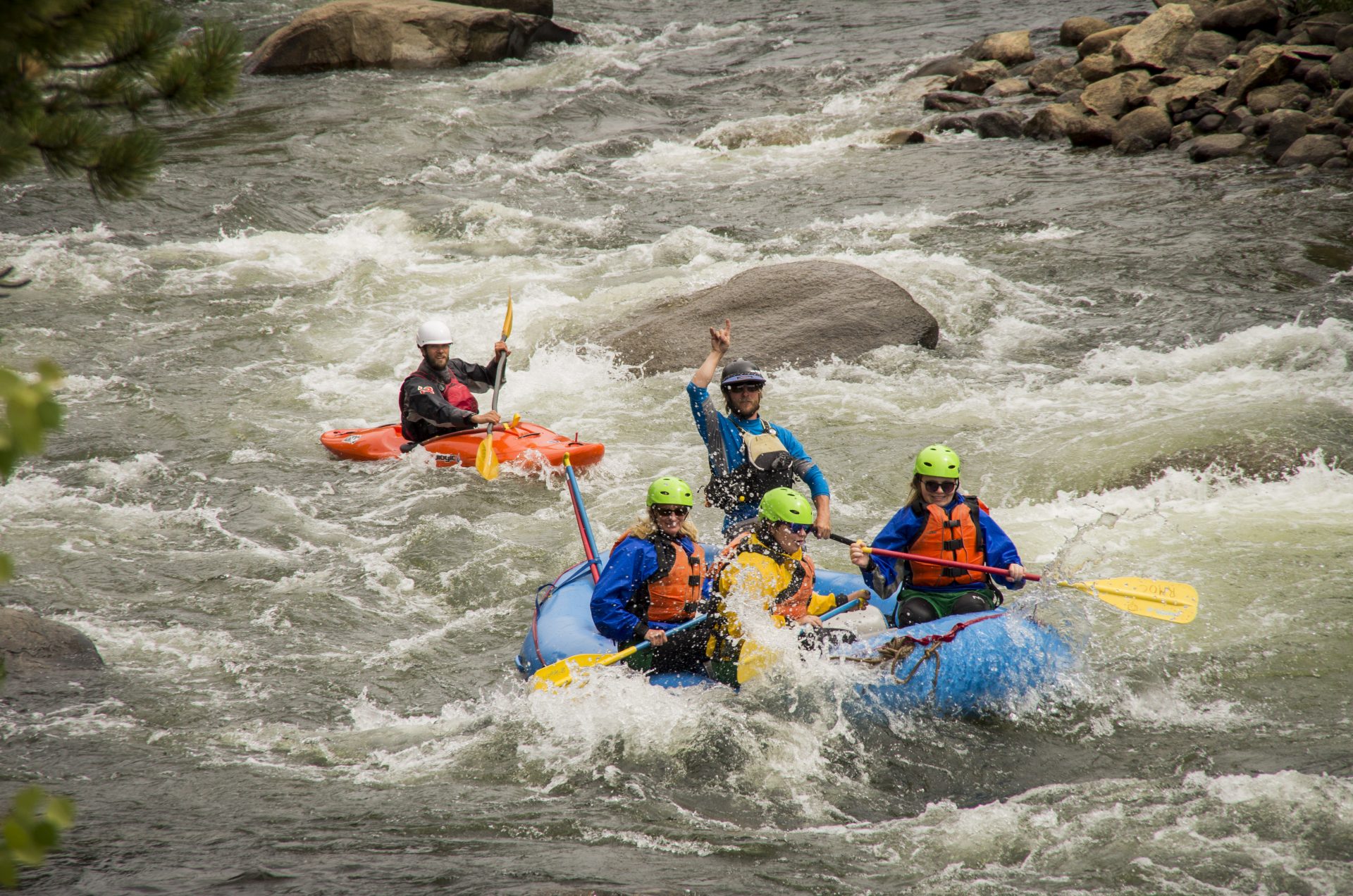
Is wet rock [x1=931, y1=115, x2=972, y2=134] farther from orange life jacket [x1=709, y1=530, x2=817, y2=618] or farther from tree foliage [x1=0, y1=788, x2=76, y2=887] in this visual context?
tree foliage [x1=0, y1=788, x2=76, y2=887]

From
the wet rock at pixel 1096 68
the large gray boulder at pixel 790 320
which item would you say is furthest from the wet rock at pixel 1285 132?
the large gray boulder at pixel 790 320

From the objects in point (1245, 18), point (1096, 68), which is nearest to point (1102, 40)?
point (1096, 68)

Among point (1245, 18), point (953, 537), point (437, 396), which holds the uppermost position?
point (1245, 18)

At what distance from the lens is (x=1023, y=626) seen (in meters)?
5.01

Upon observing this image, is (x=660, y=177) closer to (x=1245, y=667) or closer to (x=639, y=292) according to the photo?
(x=639, y=292)

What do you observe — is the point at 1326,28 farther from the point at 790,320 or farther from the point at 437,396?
the point at 437,396

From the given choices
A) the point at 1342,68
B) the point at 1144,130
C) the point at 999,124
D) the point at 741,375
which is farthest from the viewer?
the point at 999,124

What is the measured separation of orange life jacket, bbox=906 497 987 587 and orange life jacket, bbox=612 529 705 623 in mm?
1065

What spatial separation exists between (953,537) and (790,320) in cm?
487

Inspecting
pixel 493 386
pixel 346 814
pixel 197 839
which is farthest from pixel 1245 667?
Result: pixel 493 386

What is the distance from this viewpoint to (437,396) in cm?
827

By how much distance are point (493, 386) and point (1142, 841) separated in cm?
574

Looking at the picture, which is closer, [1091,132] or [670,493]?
[670,493]

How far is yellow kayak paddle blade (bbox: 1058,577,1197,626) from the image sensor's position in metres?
5.10
